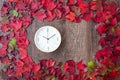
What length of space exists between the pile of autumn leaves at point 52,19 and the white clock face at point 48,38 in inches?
3.5

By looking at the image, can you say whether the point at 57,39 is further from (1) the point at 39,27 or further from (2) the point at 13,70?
(2) the point at 13,70

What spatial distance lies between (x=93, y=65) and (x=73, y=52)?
0.55ft

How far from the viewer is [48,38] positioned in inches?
65.2

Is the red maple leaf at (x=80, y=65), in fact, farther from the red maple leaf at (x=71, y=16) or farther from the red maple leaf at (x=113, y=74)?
the red maple leaf at (x=71, y=16)

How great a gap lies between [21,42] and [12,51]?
0.09 m

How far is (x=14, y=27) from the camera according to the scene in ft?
5.63

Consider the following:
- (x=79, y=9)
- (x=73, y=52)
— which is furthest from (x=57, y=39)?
(x=79, y=9)

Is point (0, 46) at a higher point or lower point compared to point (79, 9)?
lower

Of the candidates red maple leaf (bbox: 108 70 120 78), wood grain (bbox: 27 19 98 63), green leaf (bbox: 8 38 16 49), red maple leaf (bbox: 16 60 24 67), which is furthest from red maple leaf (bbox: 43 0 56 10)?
red maple leaf (bbox: 108 70 120 78)

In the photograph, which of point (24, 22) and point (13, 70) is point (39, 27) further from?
point (13, 70)

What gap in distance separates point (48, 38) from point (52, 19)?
0.14 m

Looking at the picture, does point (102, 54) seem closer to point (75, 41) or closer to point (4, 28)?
point (75, 41)

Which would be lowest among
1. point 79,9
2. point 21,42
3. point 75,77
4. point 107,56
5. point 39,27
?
point 75,77

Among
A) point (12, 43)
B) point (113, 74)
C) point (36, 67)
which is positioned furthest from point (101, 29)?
point (12, 43)
